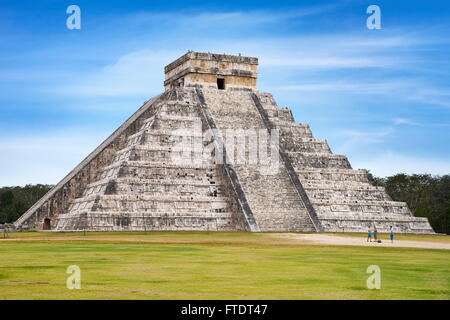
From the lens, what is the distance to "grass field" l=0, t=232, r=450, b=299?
11961 millimetres

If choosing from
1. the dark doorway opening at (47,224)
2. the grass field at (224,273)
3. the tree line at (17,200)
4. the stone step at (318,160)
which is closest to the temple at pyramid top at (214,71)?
the stone step at (318,160)

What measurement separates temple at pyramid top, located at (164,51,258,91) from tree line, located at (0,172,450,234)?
1902 centimetres

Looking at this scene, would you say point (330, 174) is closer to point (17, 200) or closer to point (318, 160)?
point (318, 160)

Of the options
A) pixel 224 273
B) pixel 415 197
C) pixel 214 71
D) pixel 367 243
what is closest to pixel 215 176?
pixel 214 71

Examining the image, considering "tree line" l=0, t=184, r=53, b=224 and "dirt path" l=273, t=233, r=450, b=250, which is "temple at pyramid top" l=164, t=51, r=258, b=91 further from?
"tree line" l=0, t=184, r=53, b=224

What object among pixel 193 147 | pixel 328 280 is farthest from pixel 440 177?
pixel 328 280

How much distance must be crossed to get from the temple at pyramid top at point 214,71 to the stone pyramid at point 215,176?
0.07 m

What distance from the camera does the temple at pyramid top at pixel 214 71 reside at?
45281mm

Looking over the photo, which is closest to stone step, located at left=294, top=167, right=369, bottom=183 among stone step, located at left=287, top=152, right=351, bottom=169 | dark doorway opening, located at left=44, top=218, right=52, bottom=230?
stone step, located at left=287, top=152, right=351, bottom=169

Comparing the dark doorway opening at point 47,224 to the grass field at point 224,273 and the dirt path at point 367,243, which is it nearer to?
the dirt path at point 367,243

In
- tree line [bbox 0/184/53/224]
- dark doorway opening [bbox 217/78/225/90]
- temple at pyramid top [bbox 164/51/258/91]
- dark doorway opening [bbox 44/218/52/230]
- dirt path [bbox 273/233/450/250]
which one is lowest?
dirt path [bbox 273/233/450/250]

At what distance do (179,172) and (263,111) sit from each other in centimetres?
841

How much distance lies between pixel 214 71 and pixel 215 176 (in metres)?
9.12
